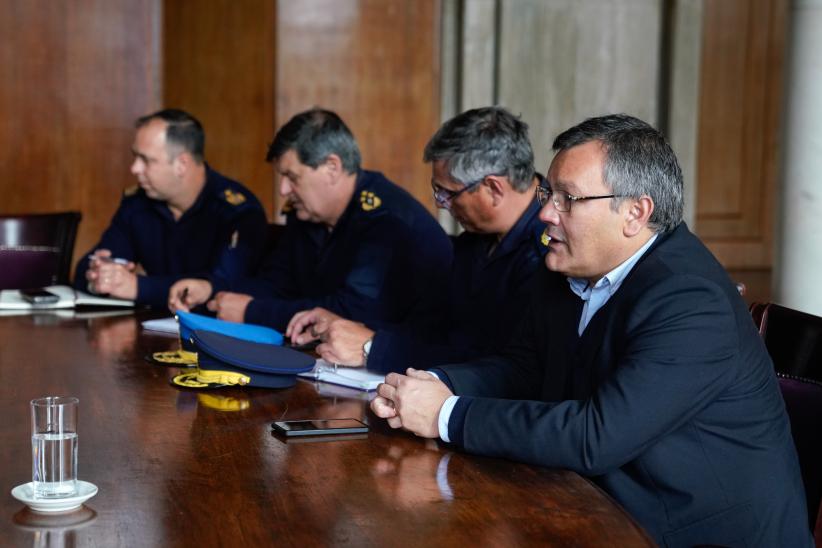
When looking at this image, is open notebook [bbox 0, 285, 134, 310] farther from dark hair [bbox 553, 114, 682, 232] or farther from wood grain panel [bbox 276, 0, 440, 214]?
wood grain panel [bbox 276, 0, 440, 214]

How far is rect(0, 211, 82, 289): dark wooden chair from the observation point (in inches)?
165

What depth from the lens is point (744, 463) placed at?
1.82 m

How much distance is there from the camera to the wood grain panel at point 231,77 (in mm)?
5926

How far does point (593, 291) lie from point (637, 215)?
0.17 m

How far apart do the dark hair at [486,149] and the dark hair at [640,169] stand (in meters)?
0.79

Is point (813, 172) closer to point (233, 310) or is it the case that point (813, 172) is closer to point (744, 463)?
point (233, 310)

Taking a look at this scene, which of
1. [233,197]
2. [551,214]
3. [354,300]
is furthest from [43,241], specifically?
[551,214]

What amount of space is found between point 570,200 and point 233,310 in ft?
5.25

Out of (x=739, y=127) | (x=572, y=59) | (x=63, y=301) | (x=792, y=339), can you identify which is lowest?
(x=63, y=301)

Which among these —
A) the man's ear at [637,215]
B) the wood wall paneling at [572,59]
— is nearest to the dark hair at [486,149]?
the man's ear at [637,215]

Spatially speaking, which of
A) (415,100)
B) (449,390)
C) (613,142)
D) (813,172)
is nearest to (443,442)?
(449,390)

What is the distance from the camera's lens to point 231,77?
600 cm

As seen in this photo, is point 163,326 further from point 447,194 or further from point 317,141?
point 447,194

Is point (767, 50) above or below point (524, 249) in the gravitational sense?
above
